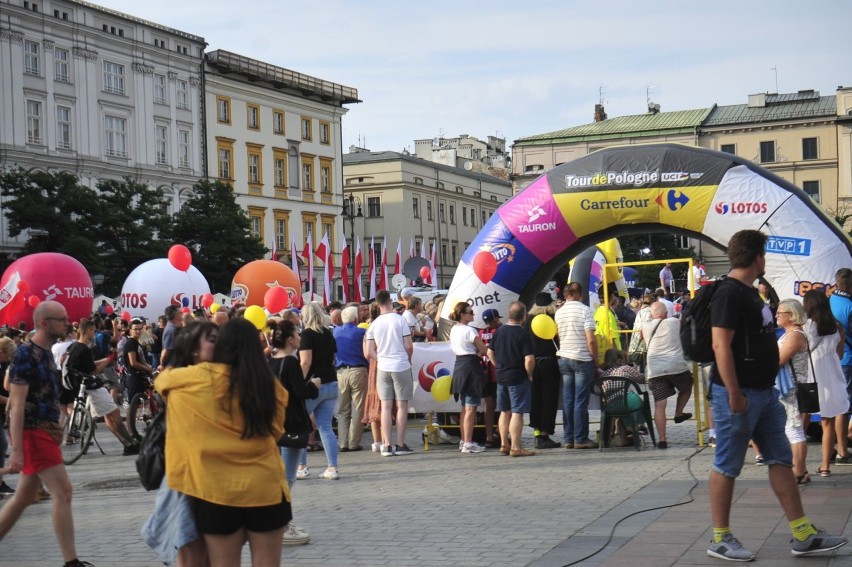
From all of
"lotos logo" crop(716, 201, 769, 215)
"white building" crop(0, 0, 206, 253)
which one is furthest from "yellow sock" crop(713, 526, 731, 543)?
"white building" crop(0, 0, 206, 253)

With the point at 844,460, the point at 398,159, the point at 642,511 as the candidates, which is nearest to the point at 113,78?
the point at 398,159

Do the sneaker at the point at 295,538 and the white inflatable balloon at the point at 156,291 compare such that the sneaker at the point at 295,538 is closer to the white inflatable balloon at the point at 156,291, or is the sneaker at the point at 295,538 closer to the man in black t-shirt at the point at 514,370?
the man in black t-shirt at the point at 514,370

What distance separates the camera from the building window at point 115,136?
173 ft

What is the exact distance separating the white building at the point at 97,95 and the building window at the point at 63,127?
0.05m

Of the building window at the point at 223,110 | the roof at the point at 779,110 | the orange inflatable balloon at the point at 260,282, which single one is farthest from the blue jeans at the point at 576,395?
the roof at the point at 779,110

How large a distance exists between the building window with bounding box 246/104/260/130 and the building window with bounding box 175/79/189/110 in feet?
16.9

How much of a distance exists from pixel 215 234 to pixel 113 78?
11563 millimetres

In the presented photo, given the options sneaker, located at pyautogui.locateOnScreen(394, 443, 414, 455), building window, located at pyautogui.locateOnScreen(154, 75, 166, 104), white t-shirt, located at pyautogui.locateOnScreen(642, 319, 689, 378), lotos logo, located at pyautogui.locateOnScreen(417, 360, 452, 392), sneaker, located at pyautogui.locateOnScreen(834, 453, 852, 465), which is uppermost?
building window, located at pyautogui.locateOnScreen(154, 75, 166, 104)

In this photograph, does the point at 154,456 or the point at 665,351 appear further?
the point at 665,351

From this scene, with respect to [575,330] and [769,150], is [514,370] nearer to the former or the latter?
[575,330]

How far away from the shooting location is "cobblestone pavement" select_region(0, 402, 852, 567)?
726cm

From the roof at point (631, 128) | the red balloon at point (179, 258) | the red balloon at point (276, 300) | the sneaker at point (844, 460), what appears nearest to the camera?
the sneaker at point (844, 460)

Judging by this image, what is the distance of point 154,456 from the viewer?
16.8 ft

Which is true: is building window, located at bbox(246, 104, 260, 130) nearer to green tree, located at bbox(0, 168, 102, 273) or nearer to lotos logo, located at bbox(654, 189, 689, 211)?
green tree, located at bbox(0, 168, 102, 273)
